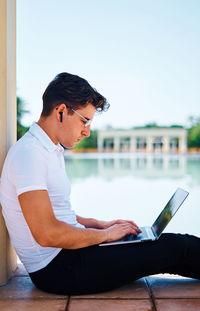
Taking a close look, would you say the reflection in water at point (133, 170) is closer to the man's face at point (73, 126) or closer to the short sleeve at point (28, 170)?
the man's face at point (73, 126)

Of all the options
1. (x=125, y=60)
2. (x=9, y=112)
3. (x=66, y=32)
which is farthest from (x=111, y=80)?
(x=9, y=112)

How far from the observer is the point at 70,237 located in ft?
5.06

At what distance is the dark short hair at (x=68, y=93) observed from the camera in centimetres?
165

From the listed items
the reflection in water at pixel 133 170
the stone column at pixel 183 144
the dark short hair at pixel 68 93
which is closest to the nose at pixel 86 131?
the dark short hair at pixel 68 93

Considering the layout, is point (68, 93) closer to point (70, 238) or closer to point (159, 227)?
point (70, 238)

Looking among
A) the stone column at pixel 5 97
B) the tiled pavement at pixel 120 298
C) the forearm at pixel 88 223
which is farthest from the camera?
the forearm at pixel 88 223

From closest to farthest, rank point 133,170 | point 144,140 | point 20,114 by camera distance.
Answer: point 133,170 → point 20,114 → point 144,140

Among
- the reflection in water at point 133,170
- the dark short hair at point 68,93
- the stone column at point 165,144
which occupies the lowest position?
the stone column at point 165,144

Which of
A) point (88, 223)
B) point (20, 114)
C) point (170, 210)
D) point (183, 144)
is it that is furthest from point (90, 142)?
point (170, 210)

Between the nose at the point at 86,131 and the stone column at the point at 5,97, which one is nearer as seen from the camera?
the nose at the point at 86,131

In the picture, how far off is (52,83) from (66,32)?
3810 cm

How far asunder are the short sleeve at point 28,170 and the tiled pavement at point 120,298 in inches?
22.2

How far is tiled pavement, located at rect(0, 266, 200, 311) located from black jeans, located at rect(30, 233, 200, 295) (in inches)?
2.0

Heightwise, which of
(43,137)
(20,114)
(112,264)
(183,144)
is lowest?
(183,144)
